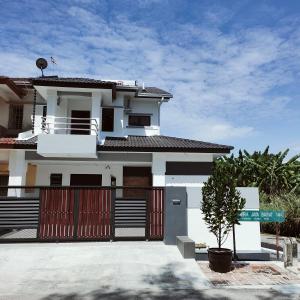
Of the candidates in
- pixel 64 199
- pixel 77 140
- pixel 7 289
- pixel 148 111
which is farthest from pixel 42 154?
pixel 7 289

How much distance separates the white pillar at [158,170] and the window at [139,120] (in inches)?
156

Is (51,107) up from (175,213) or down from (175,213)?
up

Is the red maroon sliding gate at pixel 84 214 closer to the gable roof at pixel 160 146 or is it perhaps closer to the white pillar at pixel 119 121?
the gable roof at pixel 160 146

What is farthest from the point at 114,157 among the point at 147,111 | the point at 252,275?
the point at 252,275

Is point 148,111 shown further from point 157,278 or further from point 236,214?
point 157,278

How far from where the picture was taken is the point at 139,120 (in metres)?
22.1

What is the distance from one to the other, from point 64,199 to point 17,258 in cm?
283

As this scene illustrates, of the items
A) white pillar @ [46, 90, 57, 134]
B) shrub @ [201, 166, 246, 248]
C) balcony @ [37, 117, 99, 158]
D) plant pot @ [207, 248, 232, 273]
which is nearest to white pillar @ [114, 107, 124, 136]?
balcony @ [37, 117, 99, 158]

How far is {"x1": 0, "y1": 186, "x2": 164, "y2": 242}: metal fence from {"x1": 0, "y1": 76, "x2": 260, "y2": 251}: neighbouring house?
0.12 ft

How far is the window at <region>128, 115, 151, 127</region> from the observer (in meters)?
22.0

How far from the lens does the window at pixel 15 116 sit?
2125 cm

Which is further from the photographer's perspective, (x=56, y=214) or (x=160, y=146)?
(x=160, y=146)

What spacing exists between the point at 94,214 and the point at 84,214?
0.38 meters

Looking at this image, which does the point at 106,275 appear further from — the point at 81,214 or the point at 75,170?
the point at 75,170
